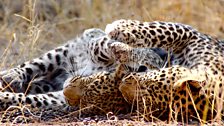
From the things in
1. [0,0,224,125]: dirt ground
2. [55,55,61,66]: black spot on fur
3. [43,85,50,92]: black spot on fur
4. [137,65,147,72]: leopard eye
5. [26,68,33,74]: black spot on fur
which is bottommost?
[43,85,50,92]: black spot on fur

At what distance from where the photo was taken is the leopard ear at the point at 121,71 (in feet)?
18.9

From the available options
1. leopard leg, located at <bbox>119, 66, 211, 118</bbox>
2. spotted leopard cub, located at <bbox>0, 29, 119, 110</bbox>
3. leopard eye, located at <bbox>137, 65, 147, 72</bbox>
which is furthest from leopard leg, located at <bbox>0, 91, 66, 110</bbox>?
leopard leg, located at <bbox>119, 66, 211, 118</bbox>

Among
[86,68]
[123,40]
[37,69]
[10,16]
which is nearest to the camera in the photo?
[123,40]

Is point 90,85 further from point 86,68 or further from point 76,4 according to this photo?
point 76,4

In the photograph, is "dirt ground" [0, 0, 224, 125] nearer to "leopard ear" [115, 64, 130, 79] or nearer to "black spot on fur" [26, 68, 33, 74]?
"black spot on fur" [26, 68, 33, 74]

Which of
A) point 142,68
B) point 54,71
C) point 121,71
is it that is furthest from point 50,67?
point 121,71

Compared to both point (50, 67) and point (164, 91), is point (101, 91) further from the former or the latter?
point (50, 67)

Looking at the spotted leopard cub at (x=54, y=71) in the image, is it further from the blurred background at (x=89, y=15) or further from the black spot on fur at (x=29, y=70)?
the blurred background at (x=89, y=15)

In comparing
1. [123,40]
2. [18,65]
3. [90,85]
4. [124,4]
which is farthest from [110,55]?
[124,4]

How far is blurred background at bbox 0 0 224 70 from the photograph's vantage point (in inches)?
375

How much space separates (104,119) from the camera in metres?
5.75

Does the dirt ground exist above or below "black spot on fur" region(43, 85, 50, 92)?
above

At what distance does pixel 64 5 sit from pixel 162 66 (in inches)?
187

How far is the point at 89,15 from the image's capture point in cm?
1021
